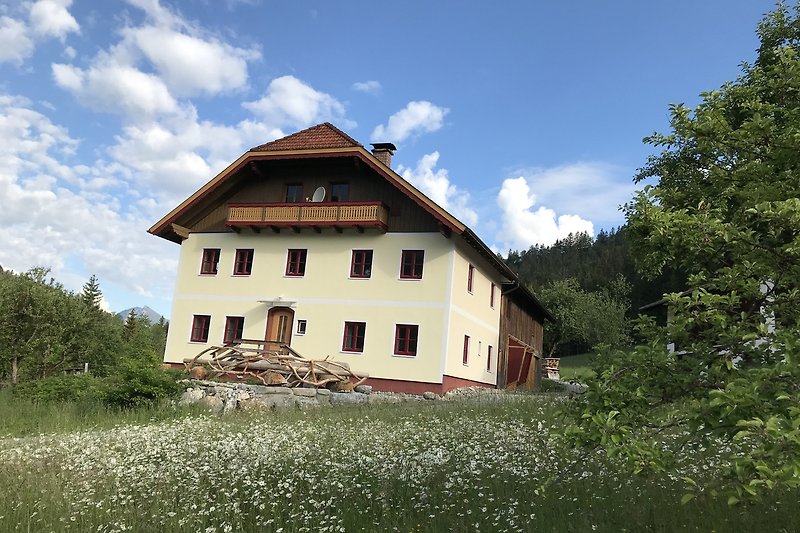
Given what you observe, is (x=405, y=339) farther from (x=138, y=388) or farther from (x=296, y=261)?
(x=138, y=388)

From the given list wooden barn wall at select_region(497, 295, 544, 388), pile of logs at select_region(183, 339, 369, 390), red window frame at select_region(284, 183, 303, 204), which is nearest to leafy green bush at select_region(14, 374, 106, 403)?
pile of logs at select_region(183, 339, 369, 390)

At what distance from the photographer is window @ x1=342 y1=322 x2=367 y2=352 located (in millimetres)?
25156

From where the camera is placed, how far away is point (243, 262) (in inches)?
1088

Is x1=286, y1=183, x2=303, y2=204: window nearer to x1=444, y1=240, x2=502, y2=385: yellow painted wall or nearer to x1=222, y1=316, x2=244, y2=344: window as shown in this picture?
x1=222, y1=316, x2=244, y2=344: window

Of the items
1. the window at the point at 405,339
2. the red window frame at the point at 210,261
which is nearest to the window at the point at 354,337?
the window at the point at 405,339

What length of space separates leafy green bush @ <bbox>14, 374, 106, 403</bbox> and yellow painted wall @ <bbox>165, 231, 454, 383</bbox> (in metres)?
9.14

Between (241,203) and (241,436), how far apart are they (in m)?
18.8

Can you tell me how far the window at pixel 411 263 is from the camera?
2491 cm

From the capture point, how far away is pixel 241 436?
10.2 meters

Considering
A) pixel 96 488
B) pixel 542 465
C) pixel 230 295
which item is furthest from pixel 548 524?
pixel 230 295

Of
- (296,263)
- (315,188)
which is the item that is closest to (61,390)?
(296,263)

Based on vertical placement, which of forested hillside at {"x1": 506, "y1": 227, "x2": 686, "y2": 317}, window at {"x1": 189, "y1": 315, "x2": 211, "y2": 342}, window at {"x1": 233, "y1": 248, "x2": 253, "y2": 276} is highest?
forested hillside at {"x1": 506, "y1": 227, "x2": 686, "y2": 317}

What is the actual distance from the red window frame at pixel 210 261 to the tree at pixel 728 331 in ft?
83.2

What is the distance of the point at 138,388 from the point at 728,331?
14.4 metres
